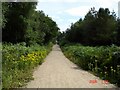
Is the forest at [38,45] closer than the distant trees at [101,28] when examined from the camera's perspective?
Yes

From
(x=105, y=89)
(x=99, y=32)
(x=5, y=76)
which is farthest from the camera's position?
(x=99, y=32)

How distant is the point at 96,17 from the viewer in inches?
2980

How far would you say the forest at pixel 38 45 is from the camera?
14942 mm

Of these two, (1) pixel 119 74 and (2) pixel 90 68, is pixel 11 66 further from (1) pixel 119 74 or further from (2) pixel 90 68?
(2) pixel 90 68

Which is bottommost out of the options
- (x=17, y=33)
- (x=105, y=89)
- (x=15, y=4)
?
(x=105, y=89)

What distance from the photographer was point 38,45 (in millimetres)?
51000

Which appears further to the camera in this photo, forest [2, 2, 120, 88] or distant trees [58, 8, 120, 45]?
distant trees [58, 8, 120, 45]

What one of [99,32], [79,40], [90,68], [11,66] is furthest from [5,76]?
[79,40]

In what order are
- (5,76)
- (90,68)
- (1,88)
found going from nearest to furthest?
(1,88) → (5,76) → (90,68)

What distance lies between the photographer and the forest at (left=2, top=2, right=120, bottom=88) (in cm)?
1494

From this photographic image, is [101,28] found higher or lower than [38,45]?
higher

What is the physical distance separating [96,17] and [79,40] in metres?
Answer: 14.5

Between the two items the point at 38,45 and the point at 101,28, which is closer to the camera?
the point at 38,45

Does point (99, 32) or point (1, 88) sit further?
point (99, 32)
